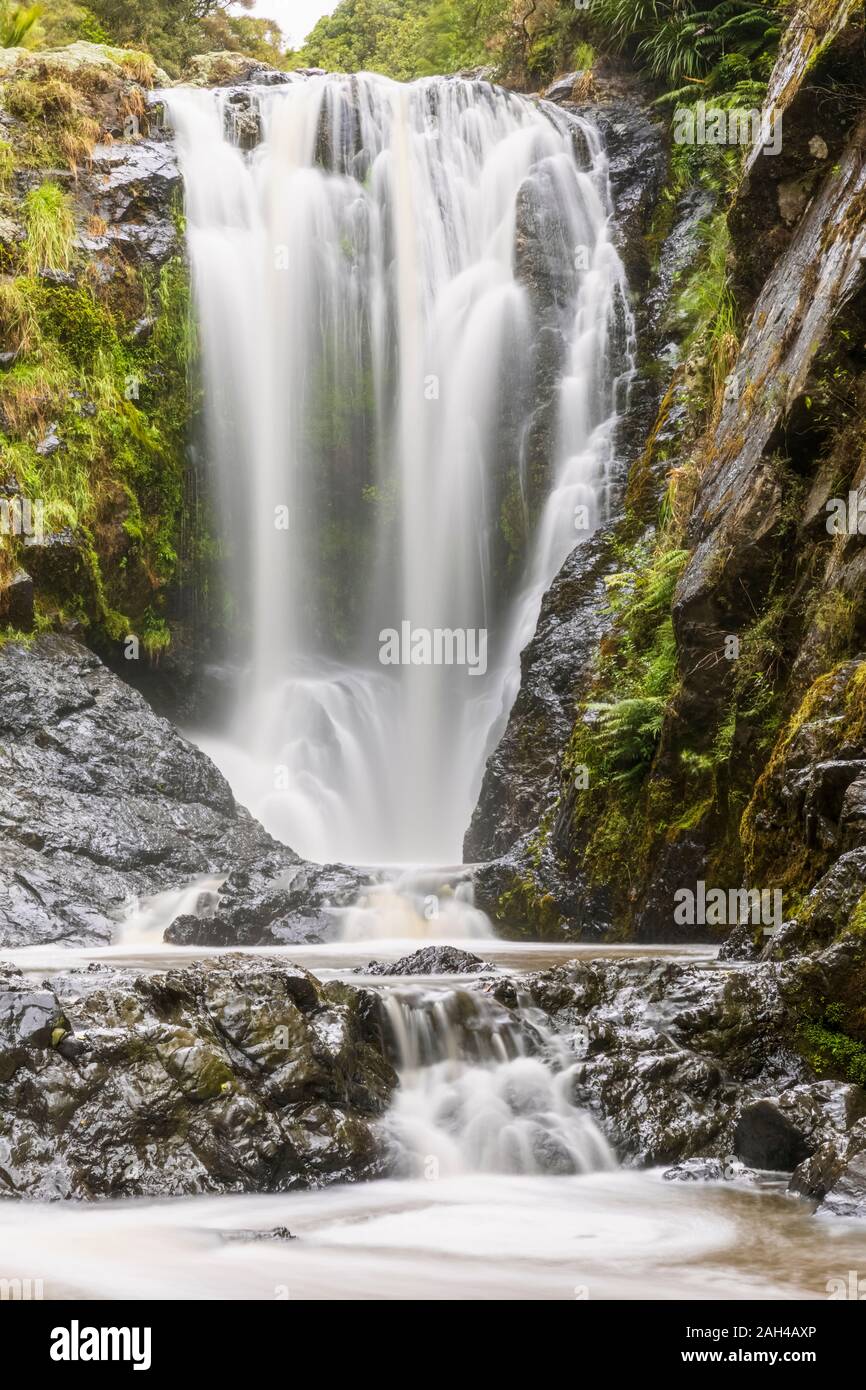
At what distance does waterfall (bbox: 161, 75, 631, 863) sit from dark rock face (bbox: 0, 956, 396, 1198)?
29.4 ft

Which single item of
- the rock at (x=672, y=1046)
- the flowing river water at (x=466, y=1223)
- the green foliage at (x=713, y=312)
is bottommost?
the flowing river water at (x=466, y=1223)

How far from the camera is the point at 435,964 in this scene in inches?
295

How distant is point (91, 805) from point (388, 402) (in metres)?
7.90

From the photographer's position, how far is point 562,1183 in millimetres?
5469

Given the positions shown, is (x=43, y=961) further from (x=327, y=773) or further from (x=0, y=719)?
(x=327, y=773)

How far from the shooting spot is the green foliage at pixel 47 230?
48.2 feet

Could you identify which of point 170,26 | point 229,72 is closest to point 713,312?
point 229,72

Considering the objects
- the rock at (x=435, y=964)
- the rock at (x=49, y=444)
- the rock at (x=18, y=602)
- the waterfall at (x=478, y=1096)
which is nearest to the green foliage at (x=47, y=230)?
the rock at (x=49, y=444)

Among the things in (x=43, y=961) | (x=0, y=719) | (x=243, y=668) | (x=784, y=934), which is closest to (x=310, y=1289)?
(x=784, y=934)

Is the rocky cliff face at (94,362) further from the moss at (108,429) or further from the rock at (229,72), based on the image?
the rock at (229,72)

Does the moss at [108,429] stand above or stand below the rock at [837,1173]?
above

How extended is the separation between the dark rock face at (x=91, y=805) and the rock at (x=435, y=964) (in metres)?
3.52

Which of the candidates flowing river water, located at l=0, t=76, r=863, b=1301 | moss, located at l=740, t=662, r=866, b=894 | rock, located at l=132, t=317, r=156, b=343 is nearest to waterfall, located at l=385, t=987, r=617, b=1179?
moss, located at l=740, t=662, r=866, b=894

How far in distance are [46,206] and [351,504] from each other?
537cm
